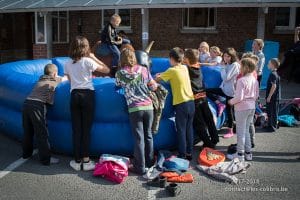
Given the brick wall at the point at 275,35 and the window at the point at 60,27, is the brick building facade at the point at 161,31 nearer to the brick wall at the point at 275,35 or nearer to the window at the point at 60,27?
the brick wall at the point at 275,35

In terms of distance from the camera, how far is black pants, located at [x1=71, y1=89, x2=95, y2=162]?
5.07 metres

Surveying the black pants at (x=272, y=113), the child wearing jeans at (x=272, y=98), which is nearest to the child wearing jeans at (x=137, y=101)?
the child wearing jeans at (x=272, y=98)

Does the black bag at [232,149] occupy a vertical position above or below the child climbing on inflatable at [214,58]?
below

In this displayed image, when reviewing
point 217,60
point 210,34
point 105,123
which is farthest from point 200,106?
point 210,34

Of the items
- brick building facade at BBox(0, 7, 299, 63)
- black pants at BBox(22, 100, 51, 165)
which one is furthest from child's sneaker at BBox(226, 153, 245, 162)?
brick building facade at BBox(0, 7, 299, 63)

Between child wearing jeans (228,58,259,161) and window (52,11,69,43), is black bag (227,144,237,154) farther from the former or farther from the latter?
window (52,11,69,43)

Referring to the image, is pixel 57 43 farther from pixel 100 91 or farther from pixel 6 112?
pixel 100 91

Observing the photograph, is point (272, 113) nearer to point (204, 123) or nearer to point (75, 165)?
point (204, 123)

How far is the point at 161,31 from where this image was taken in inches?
623

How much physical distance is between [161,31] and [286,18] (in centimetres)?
486

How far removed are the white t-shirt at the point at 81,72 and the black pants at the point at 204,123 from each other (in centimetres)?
160

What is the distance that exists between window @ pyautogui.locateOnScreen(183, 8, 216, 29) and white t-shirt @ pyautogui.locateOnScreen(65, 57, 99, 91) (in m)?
11.2

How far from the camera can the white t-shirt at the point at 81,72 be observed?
16.7ft

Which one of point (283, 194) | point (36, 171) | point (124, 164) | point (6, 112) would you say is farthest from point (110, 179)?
point (6, 112)
